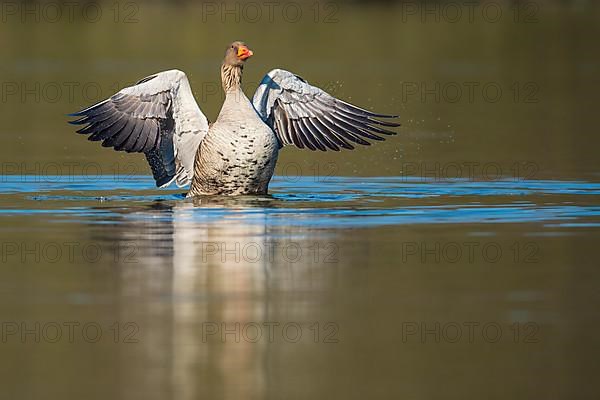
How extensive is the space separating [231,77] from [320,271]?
5462 millimetres

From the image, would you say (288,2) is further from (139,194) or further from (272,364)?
(272,364)

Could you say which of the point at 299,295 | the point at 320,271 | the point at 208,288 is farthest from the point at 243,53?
the point at 299,295

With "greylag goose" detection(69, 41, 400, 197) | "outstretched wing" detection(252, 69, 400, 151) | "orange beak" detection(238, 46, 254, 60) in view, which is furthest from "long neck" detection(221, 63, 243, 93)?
Result: "outstretched wing" detection(252, 69, 400, 151)

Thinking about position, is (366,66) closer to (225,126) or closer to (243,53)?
(243,53)

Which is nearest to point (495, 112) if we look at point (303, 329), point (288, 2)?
point (303, 329)

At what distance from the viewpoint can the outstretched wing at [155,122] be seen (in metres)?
15.2

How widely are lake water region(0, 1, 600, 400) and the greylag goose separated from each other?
34cm

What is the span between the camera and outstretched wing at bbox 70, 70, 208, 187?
15203 mm

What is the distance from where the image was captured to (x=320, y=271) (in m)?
10.5

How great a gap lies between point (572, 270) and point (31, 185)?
764cm
